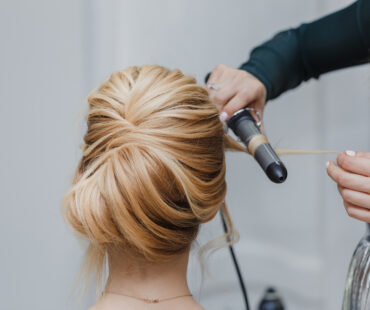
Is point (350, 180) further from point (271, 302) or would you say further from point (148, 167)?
point (271, 302)

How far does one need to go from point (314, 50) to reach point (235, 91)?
29 centimetres

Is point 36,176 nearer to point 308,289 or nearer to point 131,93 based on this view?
point 131,93

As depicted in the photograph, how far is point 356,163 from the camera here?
0.80 m

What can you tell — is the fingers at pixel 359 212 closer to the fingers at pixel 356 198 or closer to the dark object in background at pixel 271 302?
the fingers at pixel 356 198

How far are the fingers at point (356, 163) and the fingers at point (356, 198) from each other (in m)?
0.04

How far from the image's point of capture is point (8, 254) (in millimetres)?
1047

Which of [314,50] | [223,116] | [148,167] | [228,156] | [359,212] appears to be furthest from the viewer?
[228,156]

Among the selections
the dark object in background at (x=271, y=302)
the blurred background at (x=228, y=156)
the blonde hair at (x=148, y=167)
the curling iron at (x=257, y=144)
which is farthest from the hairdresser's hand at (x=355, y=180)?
the dark object in background at (x=271, y=302)

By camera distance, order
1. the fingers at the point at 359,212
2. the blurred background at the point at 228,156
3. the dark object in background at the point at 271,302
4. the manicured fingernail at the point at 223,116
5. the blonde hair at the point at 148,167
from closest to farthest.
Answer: the blonde hair at the point at 148,167 → the fingers at the point at 359,212 → the manicured fingernail at the point at 223,116 → the blurred background at the point at 228,156 → the dark object in background at the point at 271,302

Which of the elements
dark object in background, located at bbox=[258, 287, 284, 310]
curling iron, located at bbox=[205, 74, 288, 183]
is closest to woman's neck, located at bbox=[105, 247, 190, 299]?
curling iron, located at bbox=[205, 74, 288, 183]

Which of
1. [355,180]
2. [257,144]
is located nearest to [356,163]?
[355,180]

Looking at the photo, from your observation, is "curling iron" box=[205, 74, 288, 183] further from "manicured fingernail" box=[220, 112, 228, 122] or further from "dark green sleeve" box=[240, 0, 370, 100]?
"dark green sleeve" box=[240, 0, 370, 100]

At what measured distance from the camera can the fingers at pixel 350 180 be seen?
795 millimetres

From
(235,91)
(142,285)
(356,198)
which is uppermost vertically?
(235,91)
